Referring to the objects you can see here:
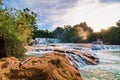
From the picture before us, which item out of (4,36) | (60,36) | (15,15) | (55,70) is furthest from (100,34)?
(55,70)

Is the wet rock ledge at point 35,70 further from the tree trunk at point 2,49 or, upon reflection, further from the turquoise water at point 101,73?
the tree trunk at point 2,49

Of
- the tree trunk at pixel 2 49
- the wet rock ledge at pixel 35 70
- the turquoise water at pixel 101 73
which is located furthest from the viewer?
the tree trunk at pixel 2 49

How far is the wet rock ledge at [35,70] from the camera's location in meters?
7.06

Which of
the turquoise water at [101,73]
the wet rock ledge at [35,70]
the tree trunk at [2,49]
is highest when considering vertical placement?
the tree trunk at [2,49]

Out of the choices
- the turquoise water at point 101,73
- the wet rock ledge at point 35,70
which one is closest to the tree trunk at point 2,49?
the turquoise water at point 101,73

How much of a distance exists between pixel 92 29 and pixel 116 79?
76806 mm

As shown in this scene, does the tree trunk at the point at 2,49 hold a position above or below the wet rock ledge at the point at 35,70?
above

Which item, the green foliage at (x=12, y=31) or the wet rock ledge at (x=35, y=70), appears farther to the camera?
the green foliage at (x=12, y=31)

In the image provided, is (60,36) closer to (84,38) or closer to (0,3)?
(84,38)

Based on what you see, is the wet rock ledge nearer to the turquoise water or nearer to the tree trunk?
the turquoise water

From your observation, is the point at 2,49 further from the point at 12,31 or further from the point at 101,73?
the point at 101,73

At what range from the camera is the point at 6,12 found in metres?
21.0

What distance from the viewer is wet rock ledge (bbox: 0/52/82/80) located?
23.2ft

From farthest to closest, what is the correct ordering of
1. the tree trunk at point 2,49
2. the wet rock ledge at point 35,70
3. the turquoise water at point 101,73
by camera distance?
the tree trunk at point 2,49 < the turquoise water at point 101,73 < the wet rock ledge at point 35,70
